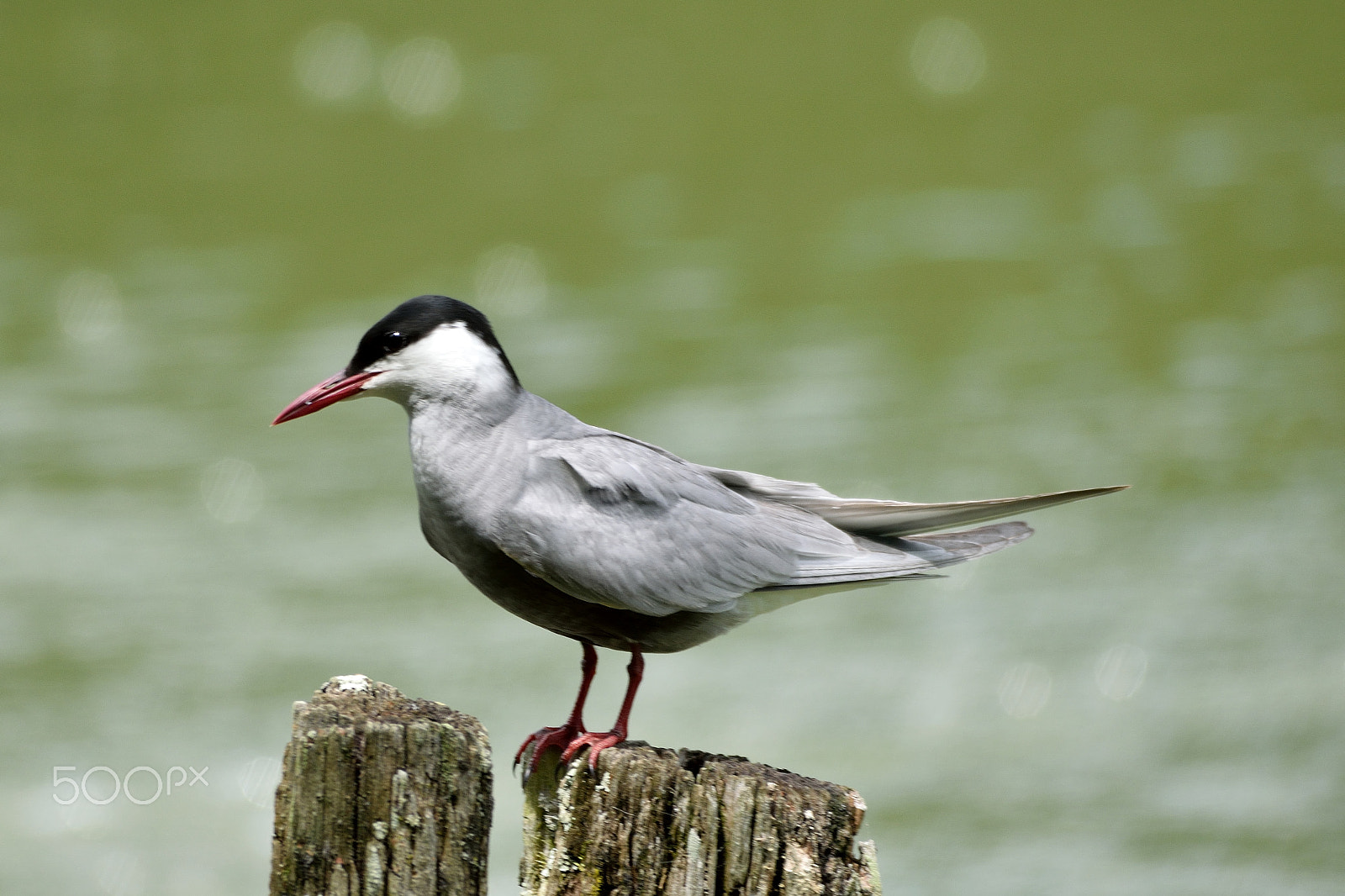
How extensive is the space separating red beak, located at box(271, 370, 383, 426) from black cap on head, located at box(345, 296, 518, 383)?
0.03m

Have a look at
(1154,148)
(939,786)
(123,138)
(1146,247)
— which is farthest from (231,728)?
A: (1154,148)

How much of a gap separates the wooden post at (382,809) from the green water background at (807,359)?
4578 millimetres

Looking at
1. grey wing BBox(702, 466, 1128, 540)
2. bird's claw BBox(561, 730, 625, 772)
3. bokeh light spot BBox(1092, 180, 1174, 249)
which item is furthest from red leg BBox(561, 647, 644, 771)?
bokeh light spot BBox(1092, 180, 1174, 249)

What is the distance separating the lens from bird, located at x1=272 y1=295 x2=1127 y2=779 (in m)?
4.29

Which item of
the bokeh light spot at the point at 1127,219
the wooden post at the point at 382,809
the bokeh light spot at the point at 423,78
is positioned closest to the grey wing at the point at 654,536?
the wooden post at the point at 382,809

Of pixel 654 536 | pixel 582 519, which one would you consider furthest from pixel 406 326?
pixel 654 536

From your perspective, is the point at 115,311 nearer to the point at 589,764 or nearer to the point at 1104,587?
the point at 1104,587

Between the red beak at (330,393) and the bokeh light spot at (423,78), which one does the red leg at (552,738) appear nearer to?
the red beak at (330,393)

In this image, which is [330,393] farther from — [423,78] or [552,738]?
[423,78]

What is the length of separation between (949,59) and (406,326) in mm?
11815

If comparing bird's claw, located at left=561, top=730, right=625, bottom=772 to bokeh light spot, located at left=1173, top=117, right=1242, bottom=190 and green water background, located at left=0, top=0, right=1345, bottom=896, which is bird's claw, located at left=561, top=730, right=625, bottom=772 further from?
bokeh light spot, located at left=1173, top=117, right=1242, bottom=190

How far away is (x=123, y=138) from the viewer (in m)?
14.3

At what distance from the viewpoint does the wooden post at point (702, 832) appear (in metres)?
3.52

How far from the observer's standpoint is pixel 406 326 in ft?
14.5
